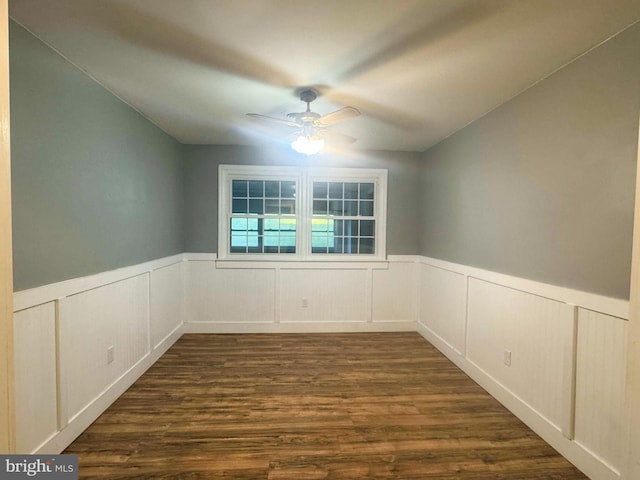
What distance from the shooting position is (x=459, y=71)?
2.02m

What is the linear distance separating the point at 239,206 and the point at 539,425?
148 inches

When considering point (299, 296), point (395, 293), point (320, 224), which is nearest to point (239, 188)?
point (320, 224)

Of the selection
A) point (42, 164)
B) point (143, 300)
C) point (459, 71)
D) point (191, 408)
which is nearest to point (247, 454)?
point (191, 408)

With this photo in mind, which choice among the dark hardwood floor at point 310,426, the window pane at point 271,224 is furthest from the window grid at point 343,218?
the dark hardwood floor at point 310,426

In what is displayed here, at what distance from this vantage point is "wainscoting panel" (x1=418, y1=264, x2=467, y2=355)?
10.2ft

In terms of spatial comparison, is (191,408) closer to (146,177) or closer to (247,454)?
(247,454)

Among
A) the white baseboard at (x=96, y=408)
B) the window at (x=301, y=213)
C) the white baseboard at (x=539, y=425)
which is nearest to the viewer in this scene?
the white baseboard at (x=539, y=425)

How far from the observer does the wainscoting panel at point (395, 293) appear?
4.12 meters

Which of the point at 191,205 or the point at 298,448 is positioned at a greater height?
the point at 191,205

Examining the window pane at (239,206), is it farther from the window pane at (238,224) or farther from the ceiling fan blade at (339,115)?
the ceiling fan blade at (339,115)

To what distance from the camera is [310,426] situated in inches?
83.7

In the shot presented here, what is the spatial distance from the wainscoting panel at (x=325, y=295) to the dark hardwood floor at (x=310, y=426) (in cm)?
86

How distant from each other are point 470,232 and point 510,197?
618 mm

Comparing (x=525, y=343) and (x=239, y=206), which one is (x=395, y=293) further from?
(x=239, y=206)
